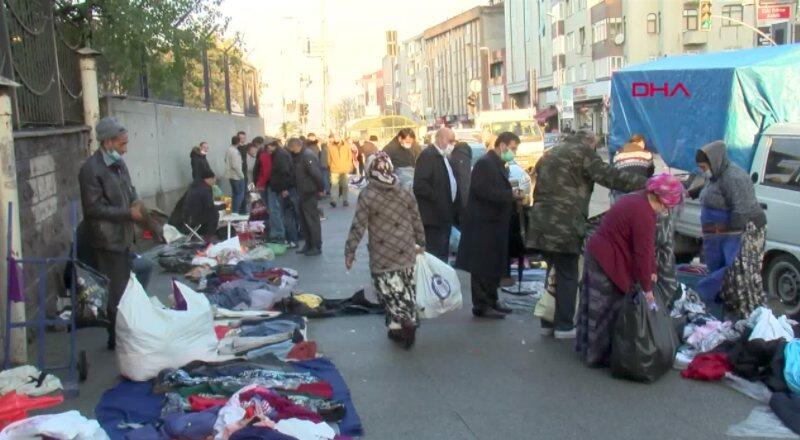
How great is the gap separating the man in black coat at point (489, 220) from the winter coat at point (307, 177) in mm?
5101

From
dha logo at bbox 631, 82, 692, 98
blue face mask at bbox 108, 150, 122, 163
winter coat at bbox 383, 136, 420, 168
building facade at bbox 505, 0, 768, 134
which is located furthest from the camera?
building facade at bbox 505, 0, 768, 134

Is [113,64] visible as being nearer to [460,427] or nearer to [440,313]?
[440,313]

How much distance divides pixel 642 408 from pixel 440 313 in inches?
108

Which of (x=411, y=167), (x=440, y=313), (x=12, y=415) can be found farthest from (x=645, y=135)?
(x=12, y=415)

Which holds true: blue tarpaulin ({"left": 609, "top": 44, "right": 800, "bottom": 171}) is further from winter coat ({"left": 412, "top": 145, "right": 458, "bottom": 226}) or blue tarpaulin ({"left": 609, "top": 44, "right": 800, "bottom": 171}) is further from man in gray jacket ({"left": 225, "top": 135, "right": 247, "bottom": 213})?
man in gray jacket ({"left": 225, "top": 135, "right": 247, "bottom": 213})

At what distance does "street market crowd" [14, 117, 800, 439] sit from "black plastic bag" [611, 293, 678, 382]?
0.03 feet

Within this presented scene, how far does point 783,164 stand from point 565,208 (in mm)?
3093

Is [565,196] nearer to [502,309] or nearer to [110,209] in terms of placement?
[502,309]

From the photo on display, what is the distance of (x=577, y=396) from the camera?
20.5ft

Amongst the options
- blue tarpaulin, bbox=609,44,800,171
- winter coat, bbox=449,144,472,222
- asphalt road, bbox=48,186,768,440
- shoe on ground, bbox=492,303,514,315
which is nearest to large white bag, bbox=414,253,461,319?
asphalt road, bbox=48,186,768,440

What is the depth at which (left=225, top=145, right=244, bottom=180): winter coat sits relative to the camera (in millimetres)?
17984

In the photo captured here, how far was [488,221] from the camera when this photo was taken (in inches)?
338

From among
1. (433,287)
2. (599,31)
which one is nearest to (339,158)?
(433,287)

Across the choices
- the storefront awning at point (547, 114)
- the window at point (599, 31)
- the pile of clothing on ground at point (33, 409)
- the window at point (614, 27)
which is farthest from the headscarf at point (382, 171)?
the storefront awning at point (547, 114)
